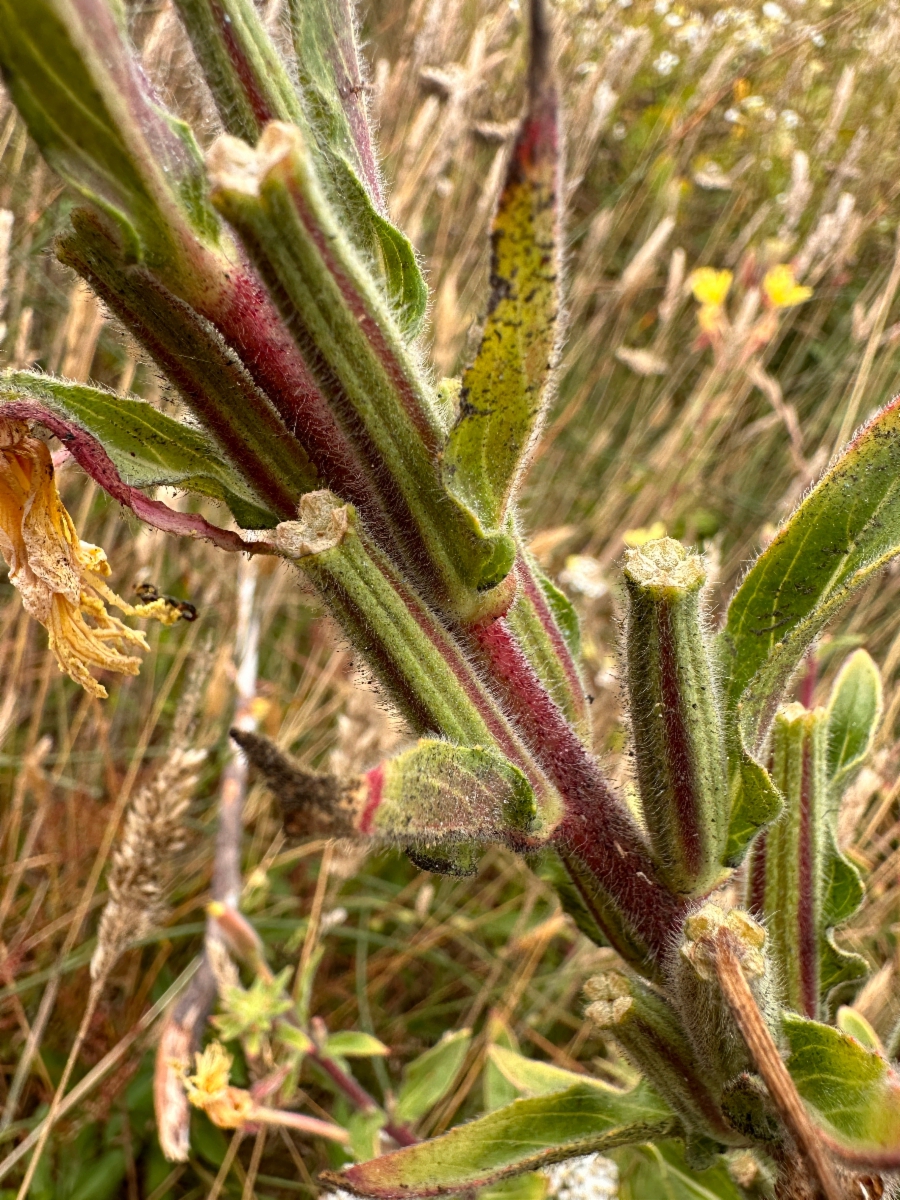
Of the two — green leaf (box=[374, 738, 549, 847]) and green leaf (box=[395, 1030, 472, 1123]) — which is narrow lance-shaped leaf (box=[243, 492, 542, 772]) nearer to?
green leaf (box=[374, 738, 549, 847])

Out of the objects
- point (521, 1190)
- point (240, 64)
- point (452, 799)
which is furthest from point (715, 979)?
point (521, 1190)

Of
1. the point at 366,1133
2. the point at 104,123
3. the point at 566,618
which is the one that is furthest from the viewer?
the point at 366,1133

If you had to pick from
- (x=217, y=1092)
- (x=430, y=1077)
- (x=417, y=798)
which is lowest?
(x=430, y=1077)

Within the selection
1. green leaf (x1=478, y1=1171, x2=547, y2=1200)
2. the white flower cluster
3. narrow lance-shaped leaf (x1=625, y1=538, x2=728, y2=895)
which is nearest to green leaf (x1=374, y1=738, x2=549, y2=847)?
narrow lance-shaped leaf (x1=625, y1=538, x2=728, y2=895)

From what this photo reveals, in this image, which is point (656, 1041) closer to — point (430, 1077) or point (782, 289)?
point (430, 1077)

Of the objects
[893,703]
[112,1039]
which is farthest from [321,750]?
[893,703]
